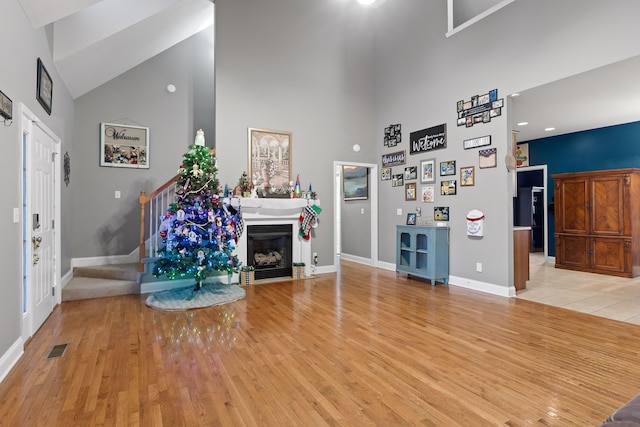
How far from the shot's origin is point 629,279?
19.0 ft

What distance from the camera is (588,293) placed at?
4.84m

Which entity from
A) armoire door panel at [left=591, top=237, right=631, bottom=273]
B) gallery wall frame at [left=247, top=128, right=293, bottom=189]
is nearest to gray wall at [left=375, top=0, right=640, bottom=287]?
gallery wall frame at [left=247, top=128, right=293, bottom=189]

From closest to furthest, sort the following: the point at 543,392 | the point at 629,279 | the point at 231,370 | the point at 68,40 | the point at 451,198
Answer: the point at 543,392, the point at 231,370, the point at 68,40, the point at 451,198, the point at 629,279

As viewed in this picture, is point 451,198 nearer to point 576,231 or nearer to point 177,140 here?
point 576,231

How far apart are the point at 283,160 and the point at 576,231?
19.2 ft

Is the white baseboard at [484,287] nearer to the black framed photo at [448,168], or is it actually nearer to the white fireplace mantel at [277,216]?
the black framed photo at [448,168]

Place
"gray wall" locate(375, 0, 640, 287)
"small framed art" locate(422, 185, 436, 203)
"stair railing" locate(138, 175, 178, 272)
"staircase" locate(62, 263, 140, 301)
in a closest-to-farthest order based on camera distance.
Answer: "gray wall" locate(375, 0, 640, 287) < "staircase" locate(62, 263, 140, 301) < "stair railing" locate(138, 175, 178, 272) < "small framed art" locate(422, 185, 436, 203)

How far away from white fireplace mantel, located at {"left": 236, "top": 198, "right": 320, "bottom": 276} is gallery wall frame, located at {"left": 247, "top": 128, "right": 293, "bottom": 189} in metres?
0.38

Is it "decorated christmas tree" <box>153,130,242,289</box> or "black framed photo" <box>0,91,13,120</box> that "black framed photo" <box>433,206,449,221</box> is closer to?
"decorated christmas tree" <box>153,130,242,289</box>

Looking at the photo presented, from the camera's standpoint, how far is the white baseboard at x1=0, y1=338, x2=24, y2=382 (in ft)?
7.91

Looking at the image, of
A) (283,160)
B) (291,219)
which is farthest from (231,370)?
(283,160)

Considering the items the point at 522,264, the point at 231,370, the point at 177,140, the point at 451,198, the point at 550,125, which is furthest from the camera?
the point at 550,125

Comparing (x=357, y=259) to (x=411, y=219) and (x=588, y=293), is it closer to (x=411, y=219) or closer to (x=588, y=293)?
(x=411, y=219)

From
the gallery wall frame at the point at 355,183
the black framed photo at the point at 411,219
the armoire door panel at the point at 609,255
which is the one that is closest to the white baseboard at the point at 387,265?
the black framed photo at the point at 411,219
